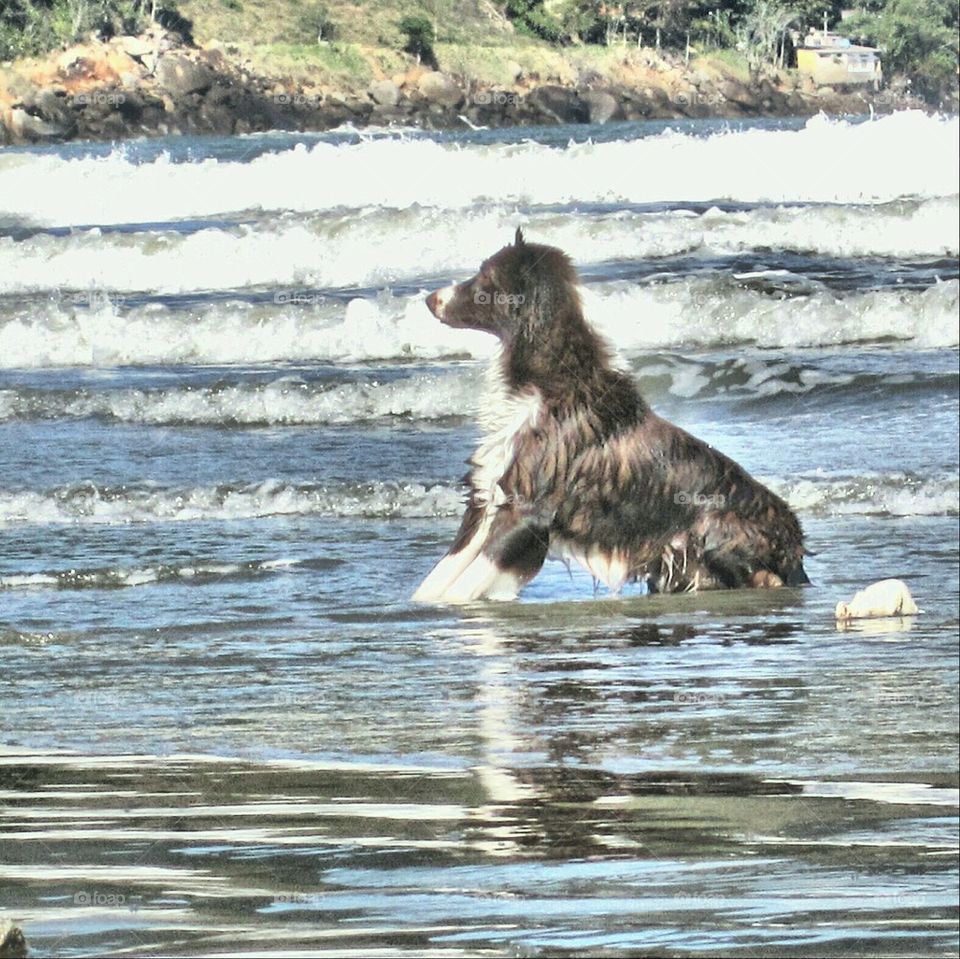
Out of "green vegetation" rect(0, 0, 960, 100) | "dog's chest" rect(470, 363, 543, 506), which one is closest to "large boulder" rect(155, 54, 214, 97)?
"green vegetation" rect(0, 0, 960, 100)

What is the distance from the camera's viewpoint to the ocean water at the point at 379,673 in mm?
2410

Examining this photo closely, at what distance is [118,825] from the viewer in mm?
2701

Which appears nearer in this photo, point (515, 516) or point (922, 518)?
point (515, 516)

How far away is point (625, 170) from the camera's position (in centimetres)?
2200

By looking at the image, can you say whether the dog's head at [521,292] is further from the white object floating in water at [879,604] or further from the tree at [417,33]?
the tree at [417,33]

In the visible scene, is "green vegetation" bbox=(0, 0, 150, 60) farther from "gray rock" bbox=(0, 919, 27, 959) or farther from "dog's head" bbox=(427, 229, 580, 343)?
"dog's head" bbox=(427, 229, 580, 343)

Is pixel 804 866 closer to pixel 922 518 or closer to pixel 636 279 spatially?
pixel 922 518

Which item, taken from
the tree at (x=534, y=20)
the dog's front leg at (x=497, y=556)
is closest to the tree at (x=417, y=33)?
the tree at (x=534, y=20)

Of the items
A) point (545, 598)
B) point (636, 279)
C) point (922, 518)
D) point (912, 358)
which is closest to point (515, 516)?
point (545, 598)

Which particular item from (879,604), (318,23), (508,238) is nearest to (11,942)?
(318,23)

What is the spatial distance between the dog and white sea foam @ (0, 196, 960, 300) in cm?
404

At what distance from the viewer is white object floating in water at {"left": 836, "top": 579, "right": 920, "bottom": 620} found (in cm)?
509

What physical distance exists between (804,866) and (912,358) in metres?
8.91

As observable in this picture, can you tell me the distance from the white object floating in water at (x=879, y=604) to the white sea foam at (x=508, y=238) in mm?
5299
